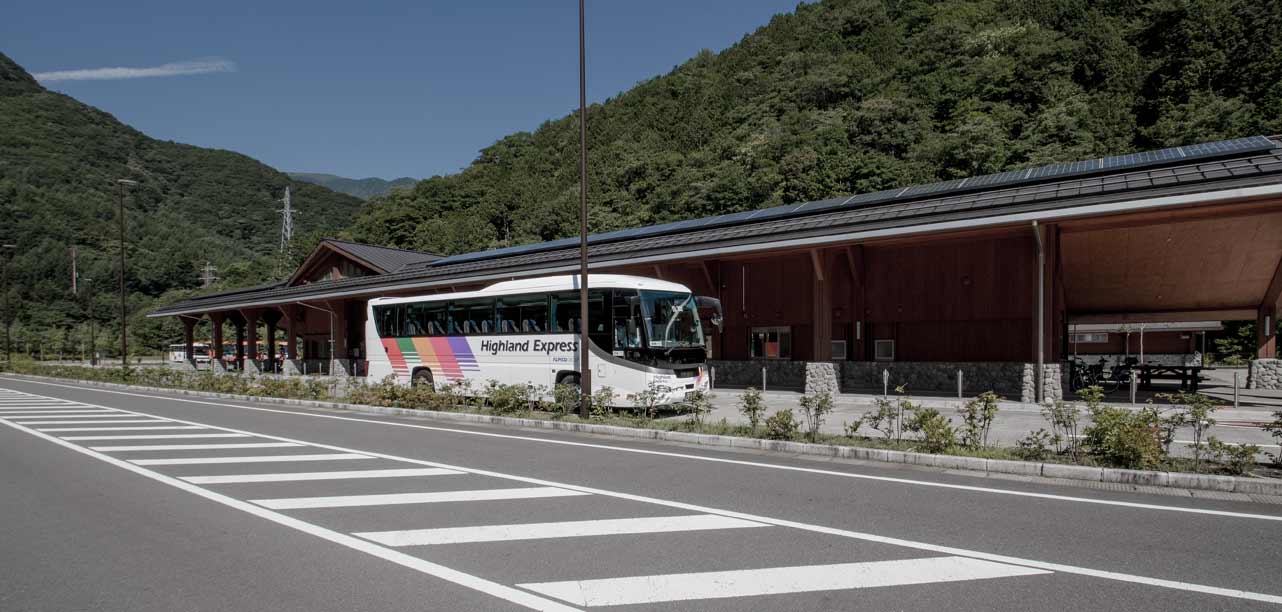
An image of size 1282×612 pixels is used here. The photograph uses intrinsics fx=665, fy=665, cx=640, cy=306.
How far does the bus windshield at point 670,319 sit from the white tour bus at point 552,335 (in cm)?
2

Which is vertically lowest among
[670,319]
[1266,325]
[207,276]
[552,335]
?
[552,335]

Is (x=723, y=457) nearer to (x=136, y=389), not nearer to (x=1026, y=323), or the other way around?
(x=1026, y=323)

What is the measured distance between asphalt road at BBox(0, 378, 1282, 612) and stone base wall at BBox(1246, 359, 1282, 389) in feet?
61.8

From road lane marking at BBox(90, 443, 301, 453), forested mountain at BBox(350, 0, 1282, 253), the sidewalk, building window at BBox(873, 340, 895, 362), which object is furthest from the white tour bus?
forested mountain at BBox(350, 0, 1282, 253)

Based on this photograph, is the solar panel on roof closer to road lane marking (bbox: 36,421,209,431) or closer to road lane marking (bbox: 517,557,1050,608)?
road lane marking (bbox: 517,557,1050,608)

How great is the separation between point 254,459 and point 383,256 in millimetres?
33504

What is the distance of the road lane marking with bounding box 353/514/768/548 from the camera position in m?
5.68

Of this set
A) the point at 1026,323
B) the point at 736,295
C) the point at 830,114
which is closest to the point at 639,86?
the point at 830,114

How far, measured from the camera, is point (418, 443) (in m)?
11.5

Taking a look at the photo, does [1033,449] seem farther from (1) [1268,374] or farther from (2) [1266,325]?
(2) [1266,325]

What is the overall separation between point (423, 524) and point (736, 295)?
70.0ft

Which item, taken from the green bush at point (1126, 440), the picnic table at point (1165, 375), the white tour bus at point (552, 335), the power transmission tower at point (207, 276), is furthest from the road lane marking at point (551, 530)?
the power transmission tower at point (207, 276)

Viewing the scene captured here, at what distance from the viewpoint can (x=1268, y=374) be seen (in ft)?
67.6

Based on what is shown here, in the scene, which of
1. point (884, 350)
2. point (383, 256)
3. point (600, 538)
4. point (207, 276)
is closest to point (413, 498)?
point (600, 538)
